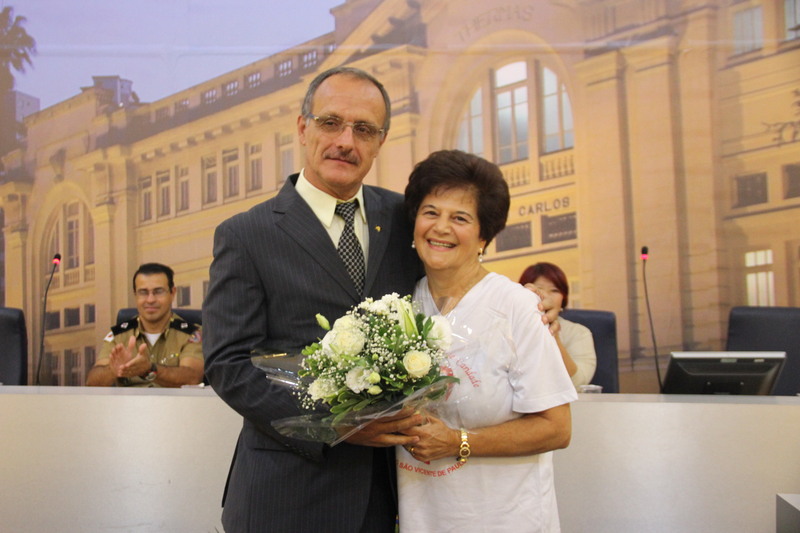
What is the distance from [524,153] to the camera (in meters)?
5.87

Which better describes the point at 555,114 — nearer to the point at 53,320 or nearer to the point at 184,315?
the point at 184,315

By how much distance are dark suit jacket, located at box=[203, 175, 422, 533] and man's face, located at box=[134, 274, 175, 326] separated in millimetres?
2660

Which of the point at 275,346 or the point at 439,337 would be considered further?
the point at 275,346

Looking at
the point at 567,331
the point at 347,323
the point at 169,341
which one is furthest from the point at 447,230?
the point at 169,341

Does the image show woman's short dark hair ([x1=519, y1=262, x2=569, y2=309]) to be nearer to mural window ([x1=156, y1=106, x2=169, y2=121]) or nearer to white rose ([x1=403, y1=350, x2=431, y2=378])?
white rose ([x1=403, y1=350, x2=431, y2=378])

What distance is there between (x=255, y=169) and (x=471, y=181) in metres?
4.64

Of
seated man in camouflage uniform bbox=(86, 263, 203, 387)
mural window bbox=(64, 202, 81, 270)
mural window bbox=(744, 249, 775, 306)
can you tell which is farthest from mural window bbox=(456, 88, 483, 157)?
mural window bbox=(64, 202, 81, 270)

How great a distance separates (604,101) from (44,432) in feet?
14.6

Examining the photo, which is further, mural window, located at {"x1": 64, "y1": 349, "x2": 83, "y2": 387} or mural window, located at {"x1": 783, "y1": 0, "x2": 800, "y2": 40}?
mural window, located at {"x1": 64, "y1": 349, "x2": 83, "y2": 387}

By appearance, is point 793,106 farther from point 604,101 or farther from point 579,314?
point 579,314

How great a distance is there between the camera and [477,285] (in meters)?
1.60

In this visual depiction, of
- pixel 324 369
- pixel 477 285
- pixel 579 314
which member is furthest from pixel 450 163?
pixel 579 314

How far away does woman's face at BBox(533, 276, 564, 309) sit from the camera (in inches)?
150

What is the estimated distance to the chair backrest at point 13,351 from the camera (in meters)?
3.83
